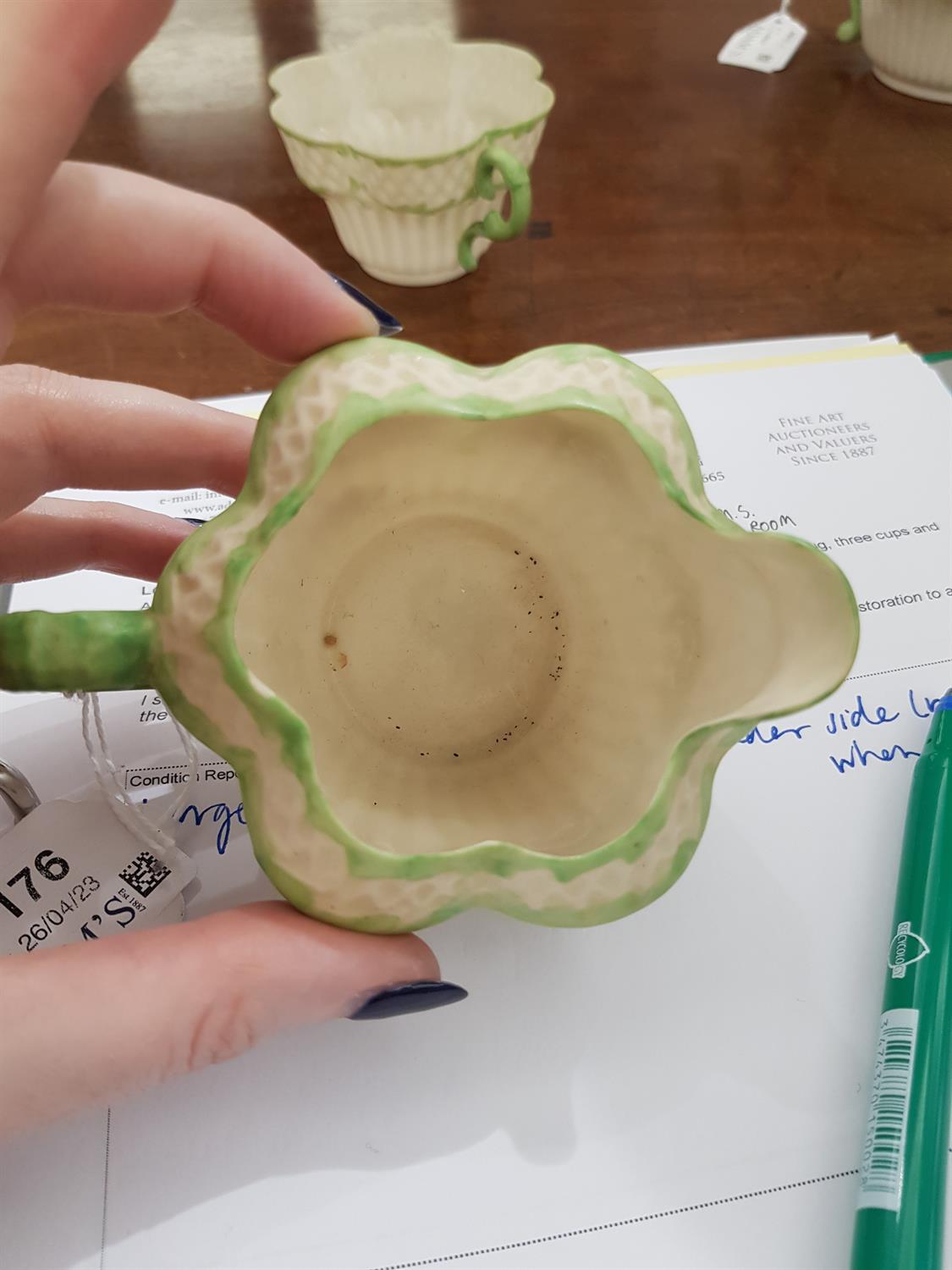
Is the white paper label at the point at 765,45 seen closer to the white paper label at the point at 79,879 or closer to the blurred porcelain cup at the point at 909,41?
the blurred porcelain cup at the point at 909,41

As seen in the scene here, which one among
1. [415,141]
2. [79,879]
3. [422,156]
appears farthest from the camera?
[415,141]

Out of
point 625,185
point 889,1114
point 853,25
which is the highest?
point 853,25

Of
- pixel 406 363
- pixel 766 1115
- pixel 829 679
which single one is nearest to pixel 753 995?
pixel 766 1115

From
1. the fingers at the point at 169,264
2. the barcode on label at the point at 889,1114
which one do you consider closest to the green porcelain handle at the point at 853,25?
the fingers at the point at 169,264

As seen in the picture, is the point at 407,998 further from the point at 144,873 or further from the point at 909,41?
the point at 909,41

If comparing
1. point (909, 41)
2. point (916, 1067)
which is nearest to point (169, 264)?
point (916, 1067)

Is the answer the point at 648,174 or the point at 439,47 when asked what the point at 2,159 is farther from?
the point at 648,174

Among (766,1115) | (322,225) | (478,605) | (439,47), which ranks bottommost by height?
(766,1115)

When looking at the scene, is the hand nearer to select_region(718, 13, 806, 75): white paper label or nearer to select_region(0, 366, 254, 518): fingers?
select_region(0, 366, 254, 518): fingers
